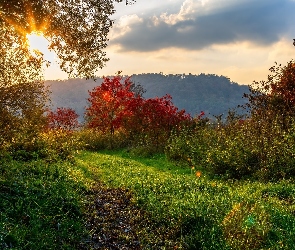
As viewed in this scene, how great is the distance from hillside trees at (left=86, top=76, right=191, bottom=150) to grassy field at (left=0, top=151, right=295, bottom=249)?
1658cm

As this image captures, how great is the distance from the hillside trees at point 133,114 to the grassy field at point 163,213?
1658 cm

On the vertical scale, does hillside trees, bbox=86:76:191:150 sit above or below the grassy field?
above

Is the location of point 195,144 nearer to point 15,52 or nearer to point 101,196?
point 101,196

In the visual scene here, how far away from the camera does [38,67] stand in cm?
1642

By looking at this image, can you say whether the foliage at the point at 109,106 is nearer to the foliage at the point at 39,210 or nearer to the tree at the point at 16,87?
the tree at the point at 16,87

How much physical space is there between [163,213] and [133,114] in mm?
24167

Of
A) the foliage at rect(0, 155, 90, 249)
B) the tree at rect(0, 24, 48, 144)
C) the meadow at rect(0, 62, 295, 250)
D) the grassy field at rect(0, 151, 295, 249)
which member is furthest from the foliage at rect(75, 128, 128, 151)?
the foliage at rect(0, 155, 90, 249)

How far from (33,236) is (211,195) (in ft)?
21.6

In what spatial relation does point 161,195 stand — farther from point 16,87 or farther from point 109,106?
point 109,106

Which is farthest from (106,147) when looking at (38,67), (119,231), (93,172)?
(119,231)

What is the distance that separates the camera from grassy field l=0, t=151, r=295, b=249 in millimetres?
7797

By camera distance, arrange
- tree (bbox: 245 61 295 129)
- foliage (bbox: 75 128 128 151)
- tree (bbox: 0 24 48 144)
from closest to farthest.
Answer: tree (bbox: 0 24 48 144), tree (bbox: 245 61 295 129), foliage (bbox: 75 128 128 151)

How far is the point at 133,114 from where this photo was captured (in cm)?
3409

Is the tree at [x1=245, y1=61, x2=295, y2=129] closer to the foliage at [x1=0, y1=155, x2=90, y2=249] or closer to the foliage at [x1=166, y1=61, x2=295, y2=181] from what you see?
the foliage at [x1=166, y1=61, x2=295, y2=181]
